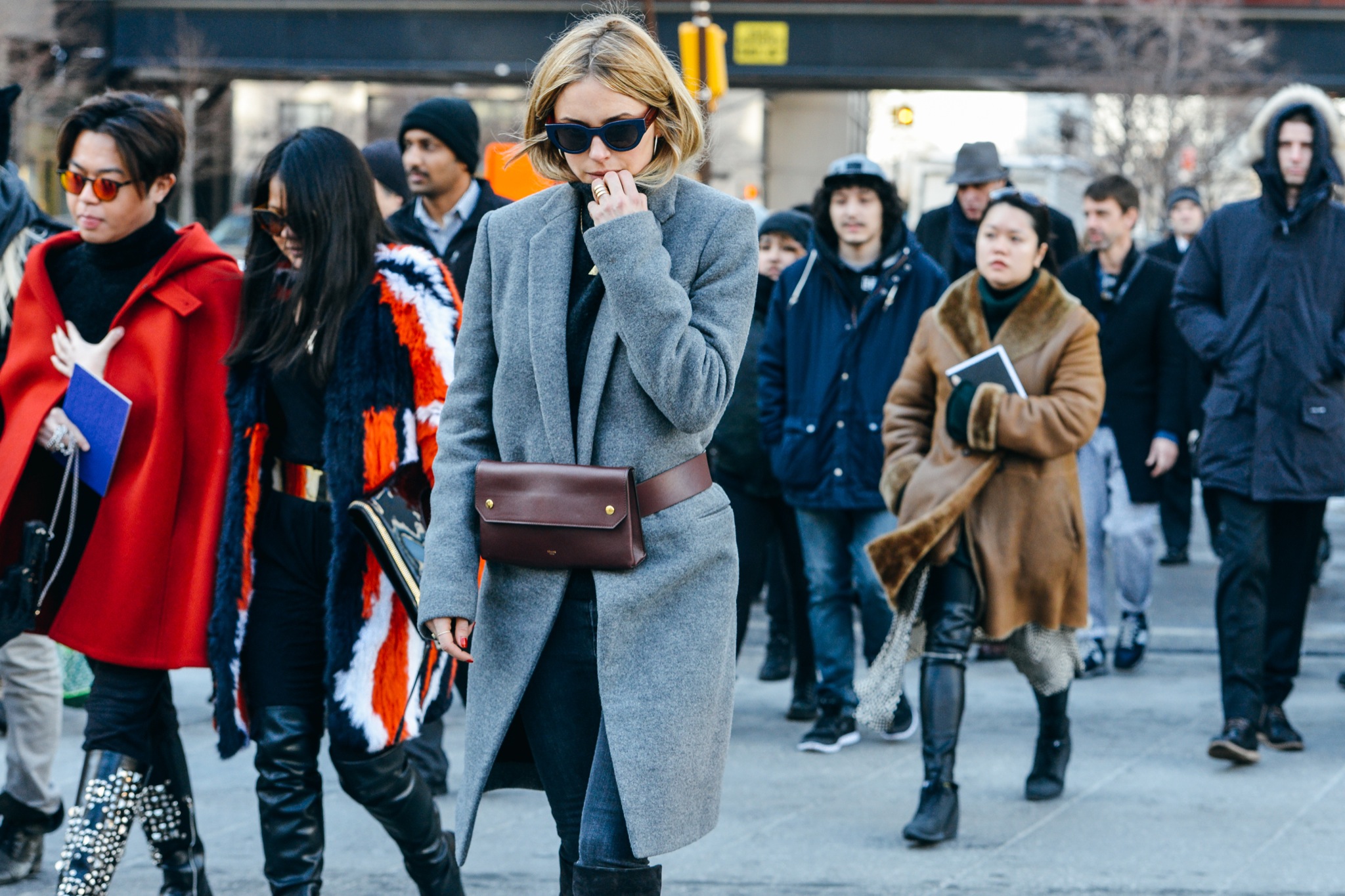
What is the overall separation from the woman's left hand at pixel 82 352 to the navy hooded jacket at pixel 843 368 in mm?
2854

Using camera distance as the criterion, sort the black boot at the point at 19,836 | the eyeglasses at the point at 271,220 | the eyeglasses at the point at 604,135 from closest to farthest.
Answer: the eyeglasses at the point at 604,135 < the eyeglasses at the point at 271,220 < the black boot at the point at 19,836

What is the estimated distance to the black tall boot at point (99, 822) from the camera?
12.4 ft

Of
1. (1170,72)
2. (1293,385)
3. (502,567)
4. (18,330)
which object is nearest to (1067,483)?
(1293,385)

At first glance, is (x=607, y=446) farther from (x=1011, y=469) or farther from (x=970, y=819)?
(x=970, y=819)

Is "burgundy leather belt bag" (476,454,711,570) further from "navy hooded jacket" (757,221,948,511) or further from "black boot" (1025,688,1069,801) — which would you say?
"navy hooded jacket" (757,221,948,511)

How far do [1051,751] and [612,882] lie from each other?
2.82 meters

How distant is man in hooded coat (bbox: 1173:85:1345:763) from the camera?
5797 mm

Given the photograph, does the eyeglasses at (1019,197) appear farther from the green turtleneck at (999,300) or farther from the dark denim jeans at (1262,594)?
the dark denim jeans at (1262,594)

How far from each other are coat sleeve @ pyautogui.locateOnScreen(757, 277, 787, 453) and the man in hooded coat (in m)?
1.54

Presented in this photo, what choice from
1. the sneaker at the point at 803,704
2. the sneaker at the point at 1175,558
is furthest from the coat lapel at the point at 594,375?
the sneaker at the point at 1175,558

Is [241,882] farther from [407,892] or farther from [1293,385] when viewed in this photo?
[1293,385]

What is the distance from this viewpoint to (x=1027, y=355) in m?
5.28

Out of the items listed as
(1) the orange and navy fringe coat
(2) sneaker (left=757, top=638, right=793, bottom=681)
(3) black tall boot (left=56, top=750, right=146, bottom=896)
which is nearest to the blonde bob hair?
(1) the orange and navy fringe coat

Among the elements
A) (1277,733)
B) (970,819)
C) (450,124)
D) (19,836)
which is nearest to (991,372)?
(970,819)
